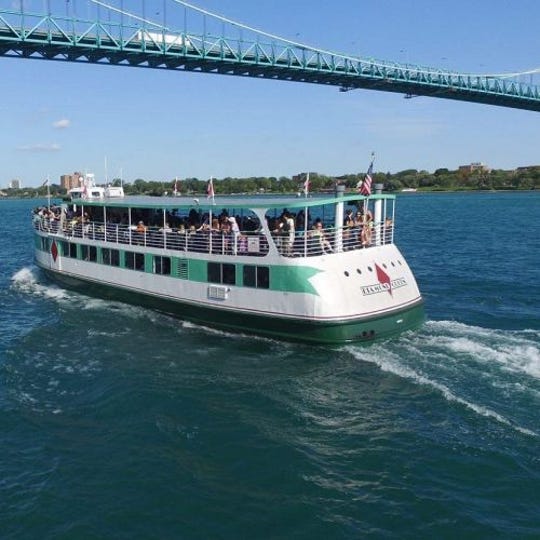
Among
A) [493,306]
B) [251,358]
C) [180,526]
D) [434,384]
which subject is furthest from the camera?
[493,306]

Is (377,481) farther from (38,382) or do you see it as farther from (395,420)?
(38,382)

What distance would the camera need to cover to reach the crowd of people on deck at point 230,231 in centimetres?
1806

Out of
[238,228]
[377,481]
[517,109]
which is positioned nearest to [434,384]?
[377,481]

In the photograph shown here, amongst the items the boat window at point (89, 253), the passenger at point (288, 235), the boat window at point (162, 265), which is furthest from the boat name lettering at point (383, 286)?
the boat window at point (89, 253)

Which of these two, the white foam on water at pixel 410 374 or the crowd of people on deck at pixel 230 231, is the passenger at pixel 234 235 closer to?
the crowd of people on deck at pixel 230 231

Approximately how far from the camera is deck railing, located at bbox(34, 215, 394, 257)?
17906 mm

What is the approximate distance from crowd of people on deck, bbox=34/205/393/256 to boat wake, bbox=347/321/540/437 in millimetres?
3206

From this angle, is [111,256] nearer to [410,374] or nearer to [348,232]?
[348,232]

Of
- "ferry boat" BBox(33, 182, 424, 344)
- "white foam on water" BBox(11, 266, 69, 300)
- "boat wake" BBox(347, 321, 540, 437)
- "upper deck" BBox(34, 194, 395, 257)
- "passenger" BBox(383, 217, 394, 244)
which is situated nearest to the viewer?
"boat wake" BBox(347, 321, 540, 437)

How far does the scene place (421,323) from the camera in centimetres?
1883

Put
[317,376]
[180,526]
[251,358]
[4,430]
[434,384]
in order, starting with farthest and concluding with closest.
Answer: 1. [251,358]
2. [317,376]
3. [434,384]
4. [4,430]
5. [180,526]

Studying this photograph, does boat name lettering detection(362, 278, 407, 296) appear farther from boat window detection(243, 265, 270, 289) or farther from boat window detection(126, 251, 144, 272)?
boat window detection(126, 251, 144, 272)

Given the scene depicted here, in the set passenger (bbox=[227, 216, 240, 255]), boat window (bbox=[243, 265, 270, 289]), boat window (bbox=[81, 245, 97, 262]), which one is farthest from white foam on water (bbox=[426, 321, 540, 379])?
boat window (bbox=[81, 245, 97, 262])

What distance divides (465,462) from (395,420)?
193 centimetres
